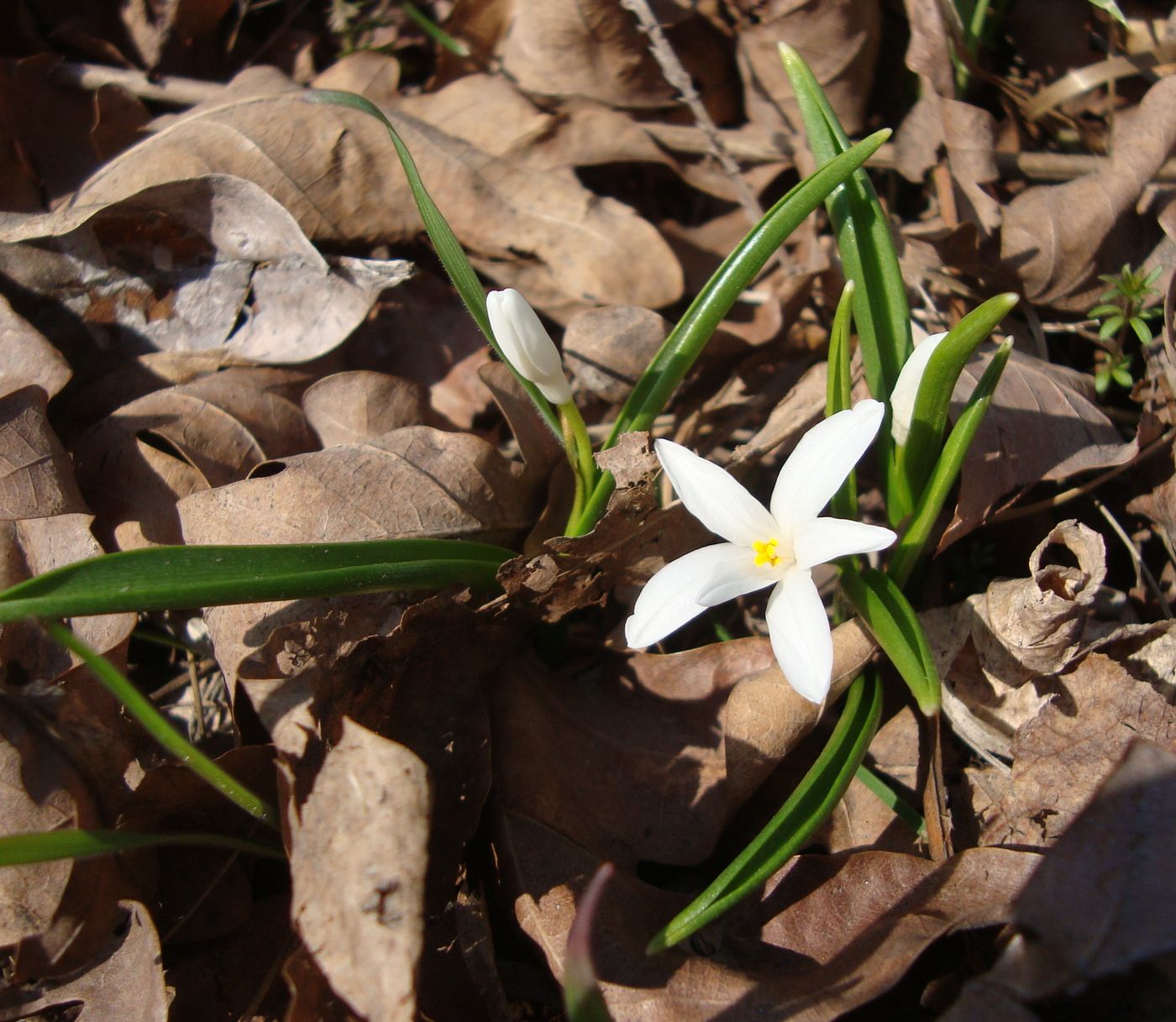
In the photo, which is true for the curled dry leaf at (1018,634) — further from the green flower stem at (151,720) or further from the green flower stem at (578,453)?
the green flower stem at (151,720)

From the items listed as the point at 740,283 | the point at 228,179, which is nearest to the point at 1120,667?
the point at 740,283

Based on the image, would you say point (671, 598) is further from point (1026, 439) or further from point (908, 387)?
point (1026, 439)

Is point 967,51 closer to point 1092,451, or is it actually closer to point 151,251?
point 1092,451

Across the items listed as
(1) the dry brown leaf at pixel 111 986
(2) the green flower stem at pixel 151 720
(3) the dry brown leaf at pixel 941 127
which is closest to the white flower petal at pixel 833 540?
(2) the green flower stem at pixel 151 720

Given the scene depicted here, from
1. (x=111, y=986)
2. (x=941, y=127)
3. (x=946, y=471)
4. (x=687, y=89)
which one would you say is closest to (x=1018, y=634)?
(x=946, y=471)

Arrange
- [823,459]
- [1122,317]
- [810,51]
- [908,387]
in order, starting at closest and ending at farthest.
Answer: [823,459] → [908,387] → [1122,317] → [810,51]

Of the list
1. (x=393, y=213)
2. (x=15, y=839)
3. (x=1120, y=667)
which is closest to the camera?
(x=15, y=839)
